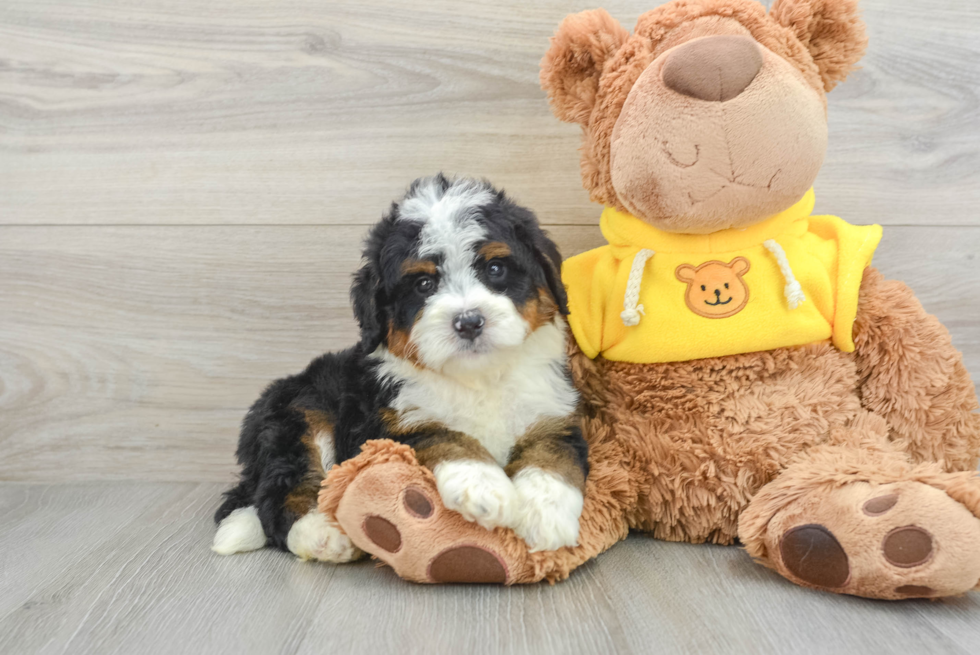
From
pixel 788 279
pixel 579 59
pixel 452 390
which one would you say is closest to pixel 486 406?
pixel 452 390

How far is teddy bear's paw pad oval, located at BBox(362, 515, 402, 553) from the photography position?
57.2 inches

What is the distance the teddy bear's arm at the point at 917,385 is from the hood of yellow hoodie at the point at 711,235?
27cm

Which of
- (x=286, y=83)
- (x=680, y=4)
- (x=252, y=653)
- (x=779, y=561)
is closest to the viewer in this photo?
(x=252, y=653)

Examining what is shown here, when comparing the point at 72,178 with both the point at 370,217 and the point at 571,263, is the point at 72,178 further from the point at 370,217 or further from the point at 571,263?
the point at 571,263

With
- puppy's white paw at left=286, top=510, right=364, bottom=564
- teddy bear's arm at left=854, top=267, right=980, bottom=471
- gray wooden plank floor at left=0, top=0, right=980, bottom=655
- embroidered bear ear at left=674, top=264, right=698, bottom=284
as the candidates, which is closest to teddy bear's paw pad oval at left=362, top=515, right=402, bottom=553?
puppy's white paw at left=286, top=510, right=364, bottom=564

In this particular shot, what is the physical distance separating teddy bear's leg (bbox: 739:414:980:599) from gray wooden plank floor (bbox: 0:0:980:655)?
3.43 ft

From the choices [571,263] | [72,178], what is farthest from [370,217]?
[72,178]

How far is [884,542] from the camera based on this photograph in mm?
1302

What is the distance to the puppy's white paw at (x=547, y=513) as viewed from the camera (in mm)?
1442

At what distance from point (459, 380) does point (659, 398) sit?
0.48m

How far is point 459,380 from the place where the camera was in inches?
65.1

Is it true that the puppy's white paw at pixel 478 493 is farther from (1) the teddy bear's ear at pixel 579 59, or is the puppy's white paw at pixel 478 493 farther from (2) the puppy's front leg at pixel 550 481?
(1) the teddy bear's ear at pixel 579 59

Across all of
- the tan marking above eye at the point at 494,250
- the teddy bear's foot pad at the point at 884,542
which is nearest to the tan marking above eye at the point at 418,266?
the tan marking above eye at the point at 494,250

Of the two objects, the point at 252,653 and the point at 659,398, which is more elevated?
the point at 659,398
